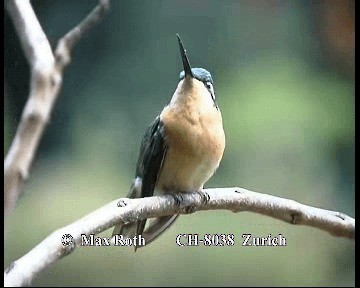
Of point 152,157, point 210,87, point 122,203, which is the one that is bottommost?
point 122,203

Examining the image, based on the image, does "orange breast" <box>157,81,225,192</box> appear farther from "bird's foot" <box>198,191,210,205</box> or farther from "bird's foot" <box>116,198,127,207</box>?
"bird's foot" <box>116,198,127,207</box>

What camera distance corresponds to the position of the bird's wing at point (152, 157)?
1.05m

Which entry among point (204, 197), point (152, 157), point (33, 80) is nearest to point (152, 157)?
point (152, 157)

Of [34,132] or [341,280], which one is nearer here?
[34,132]

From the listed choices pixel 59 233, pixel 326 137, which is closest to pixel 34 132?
pixel 59 233

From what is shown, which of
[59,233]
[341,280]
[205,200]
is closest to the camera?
[59,233]

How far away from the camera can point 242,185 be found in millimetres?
1070

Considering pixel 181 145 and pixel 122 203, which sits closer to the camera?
pixel 122 203

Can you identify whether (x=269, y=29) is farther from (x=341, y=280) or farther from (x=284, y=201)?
(x=341, y=280)

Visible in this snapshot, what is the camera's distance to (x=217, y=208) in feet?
3.39

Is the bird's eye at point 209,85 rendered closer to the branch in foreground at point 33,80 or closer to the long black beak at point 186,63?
the long black beak at point 186,63

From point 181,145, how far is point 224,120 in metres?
0.10

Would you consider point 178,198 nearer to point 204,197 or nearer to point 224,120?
point 204,197

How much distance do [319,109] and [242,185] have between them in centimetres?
21
